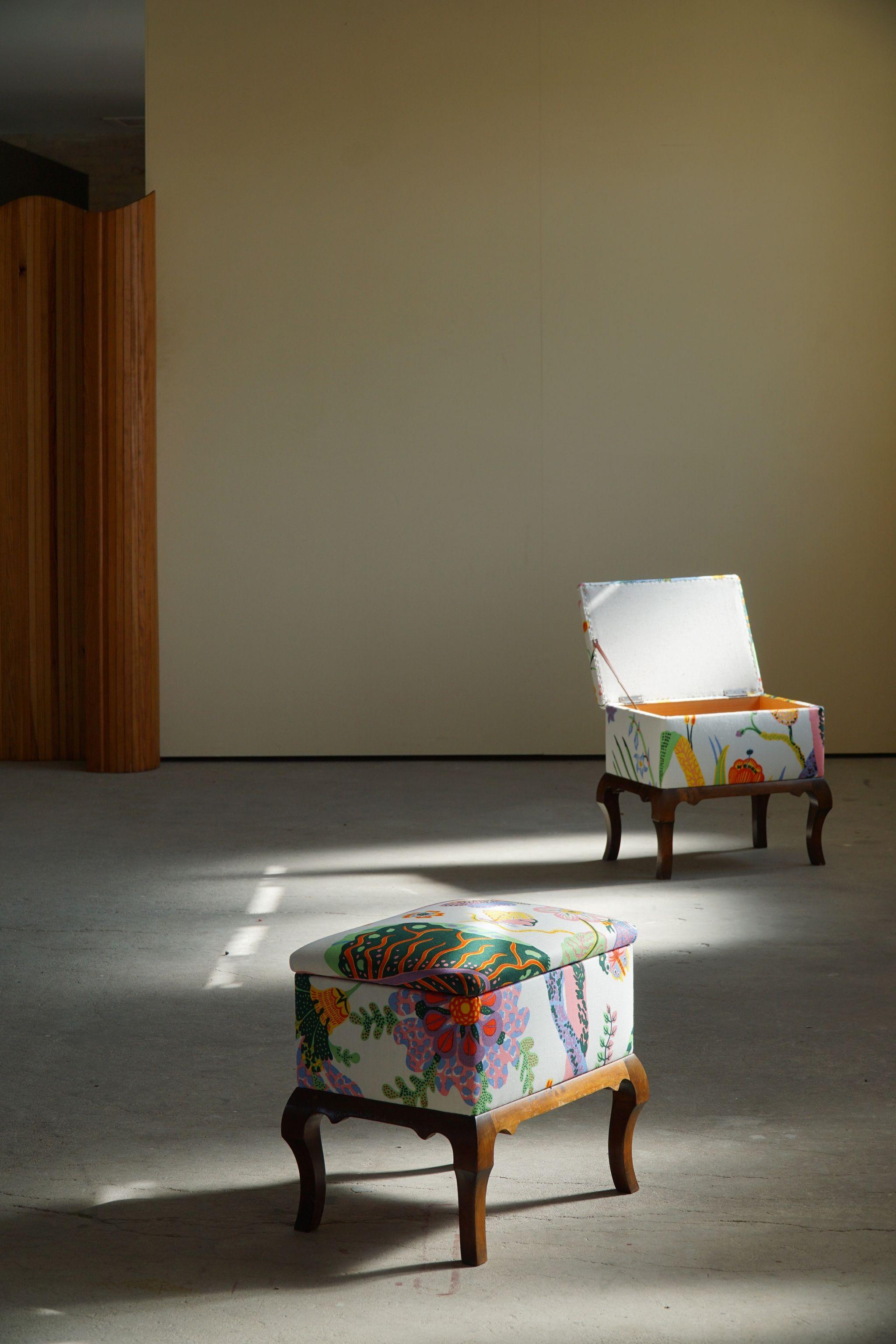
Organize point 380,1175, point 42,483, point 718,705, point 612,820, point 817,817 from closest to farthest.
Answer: point 380,1175 < point 817,817 < point 612,820 < point 718,705 < point 42,483

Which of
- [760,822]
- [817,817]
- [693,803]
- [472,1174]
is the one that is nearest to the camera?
[472,1174]

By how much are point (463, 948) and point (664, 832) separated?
2.54m

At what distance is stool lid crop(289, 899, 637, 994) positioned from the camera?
212 centimetres

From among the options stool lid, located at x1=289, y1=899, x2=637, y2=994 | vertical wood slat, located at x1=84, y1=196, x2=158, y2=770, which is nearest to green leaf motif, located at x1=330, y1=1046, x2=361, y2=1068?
stool lid, located at x1=289, y1=899, x2=637, y2=994

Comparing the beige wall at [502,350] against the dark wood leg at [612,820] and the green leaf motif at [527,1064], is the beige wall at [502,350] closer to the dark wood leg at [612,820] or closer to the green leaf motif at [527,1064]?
the dark wood leg at [612,820]

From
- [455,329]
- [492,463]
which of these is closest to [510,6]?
[455,329]

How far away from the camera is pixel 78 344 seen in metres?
7.27

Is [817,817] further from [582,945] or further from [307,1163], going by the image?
[307,1163]

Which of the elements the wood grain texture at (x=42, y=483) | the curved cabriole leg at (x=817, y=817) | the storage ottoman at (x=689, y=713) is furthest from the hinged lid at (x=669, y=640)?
the wood grain texture at (x=42, y=483)

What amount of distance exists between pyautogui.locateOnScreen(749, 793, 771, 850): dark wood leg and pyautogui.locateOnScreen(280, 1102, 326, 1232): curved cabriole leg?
3.07m

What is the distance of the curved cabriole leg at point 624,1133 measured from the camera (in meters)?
2.36

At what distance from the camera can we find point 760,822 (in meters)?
5.09

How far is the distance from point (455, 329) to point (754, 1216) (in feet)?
18.2

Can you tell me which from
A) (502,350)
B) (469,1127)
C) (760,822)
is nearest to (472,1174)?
(469,1127)
